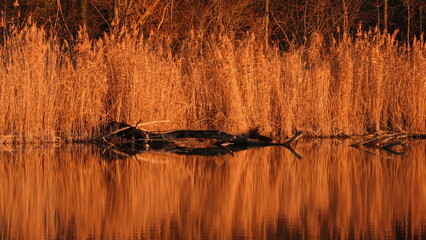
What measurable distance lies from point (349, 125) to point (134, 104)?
3.25 m

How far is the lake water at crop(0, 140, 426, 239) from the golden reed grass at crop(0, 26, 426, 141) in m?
1.09

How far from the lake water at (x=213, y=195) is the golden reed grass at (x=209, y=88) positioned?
1093mm

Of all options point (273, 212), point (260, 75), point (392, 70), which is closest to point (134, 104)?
point (260, 75)

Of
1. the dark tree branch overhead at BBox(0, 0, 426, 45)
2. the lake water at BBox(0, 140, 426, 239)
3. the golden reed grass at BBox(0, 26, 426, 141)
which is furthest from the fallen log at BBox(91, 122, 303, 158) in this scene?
the dark tree branch overhead at BBox(0, 0, 426, 45)

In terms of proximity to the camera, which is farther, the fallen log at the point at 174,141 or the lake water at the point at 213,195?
the fallen log at the point at 174,141

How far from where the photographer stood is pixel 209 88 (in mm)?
10180

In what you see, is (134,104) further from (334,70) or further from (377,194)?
(377,194)

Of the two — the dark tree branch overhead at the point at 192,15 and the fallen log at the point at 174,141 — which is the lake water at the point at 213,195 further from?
the dark tree branch overhead at the point at 192,15

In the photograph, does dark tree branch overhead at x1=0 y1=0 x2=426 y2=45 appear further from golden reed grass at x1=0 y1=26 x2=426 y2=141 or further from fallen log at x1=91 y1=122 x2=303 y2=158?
fallen log at x1=91 y1=122 x2=303 y2=158

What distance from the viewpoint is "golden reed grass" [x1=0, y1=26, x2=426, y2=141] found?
953cm

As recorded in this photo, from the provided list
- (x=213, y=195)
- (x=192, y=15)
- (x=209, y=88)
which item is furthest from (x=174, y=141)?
(x=192, y=15)

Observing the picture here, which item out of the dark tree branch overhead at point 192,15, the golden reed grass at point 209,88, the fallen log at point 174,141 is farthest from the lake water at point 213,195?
the dark tree branch overhead at point 192,15

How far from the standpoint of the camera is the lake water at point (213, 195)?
4.50 meters

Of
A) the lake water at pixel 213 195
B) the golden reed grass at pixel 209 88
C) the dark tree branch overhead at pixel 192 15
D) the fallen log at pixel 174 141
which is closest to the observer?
the lake water at pixel 213 195
